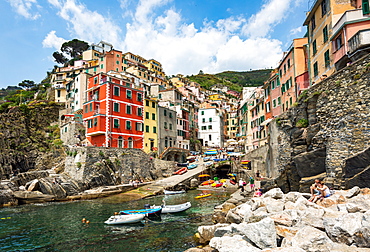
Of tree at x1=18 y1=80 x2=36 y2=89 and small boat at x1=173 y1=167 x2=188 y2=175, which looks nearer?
small boat at x1=173 y1=167 x2=188 y2=175

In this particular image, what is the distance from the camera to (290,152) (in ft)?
68.1

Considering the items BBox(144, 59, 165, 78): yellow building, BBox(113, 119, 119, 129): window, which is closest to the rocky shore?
BBox(113, 119, 119, 129): window

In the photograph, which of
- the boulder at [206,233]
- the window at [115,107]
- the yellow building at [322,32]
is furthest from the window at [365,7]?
the window at [115,107]

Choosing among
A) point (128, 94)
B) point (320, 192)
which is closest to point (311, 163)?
point (320, 192)

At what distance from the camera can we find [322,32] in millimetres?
25469

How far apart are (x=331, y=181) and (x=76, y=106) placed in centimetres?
5966

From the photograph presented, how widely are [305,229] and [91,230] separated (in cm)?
1624

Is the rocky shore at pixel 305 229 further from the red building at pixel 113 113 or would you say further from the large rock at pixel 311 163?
the red building at pixel 113 113

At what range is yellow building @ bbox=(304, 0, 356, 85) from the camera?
23234mm

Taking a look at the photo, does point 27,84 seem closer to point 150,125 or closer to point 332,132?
point 150,125

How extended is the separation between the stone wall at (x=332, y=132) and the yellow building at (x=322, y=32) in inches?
305

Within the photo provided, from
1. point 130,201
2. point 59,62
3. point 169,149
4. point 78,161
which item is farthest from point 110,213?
point 59,62

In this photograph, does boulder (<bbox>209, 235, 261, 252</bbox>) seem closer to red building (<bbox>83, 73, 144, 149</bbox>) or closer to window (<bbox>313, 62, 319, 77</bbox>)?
window (<bbox>313, 62, 319, 77</bbox>)

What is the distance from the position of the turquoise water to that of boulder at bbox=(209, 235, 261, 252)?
4629 mm
